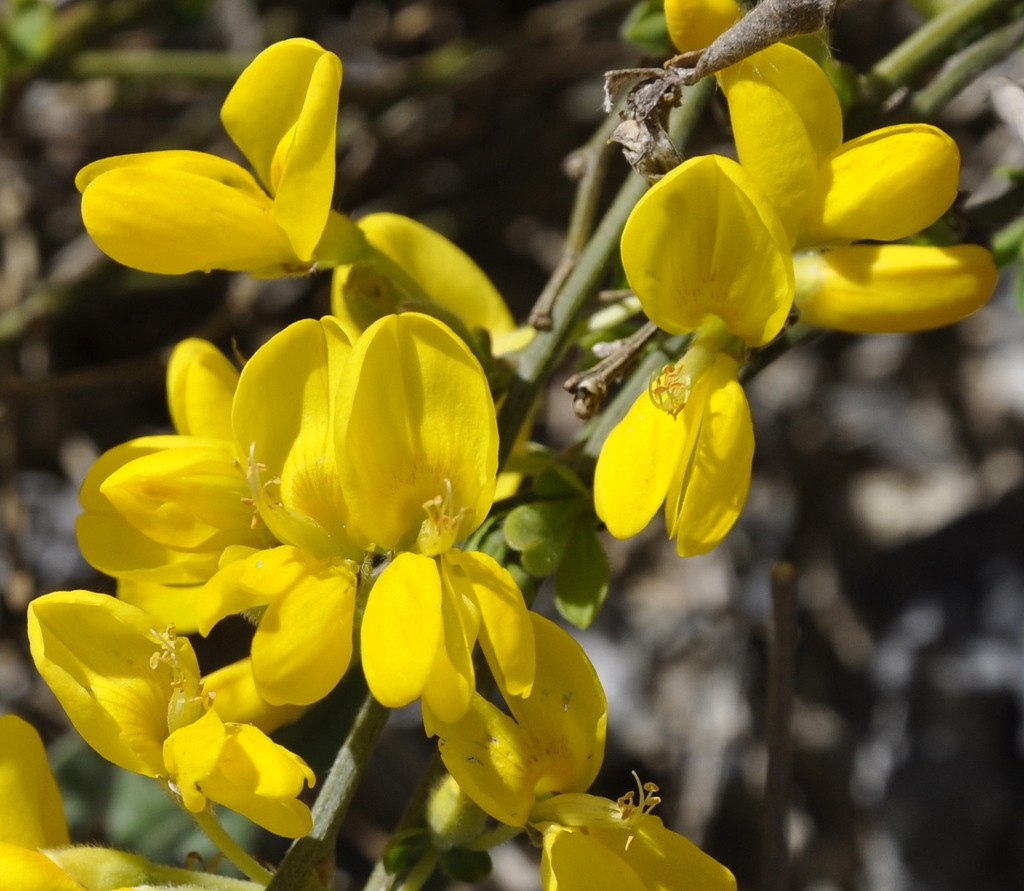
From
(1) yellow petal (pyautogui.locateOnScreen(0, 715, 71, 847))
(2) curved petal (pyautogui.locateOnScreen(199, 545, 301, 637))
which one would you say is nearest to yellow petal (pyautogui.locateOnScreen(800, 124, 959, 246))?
(2) curved petal (pyautogui.locateOnScreen(199, 545, 301, 637))

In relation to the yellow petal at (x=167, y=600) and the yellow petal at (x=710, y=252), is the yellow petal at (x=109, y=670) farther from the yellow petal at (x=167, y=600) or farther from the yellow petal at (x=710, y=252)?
the yellow petal at (x=710, y=252)

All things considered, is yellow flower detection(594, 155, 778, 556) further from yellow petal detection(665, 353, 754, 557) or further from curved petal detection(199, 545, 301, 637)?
curved petal detection(199, 545, 301, 637)

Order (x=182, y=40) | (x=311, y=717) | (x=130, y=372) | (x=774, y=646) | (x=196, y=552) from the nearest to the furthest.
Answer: (x=196, y=552) < (x=774, y=646) < (x=311, y=717) < (x=130, y=372) < (x=182, y=40)

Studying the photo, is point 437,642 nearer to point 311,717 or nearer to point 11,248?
point 311,717

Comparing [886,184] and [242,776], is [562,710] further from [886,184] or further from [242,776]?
[886,184]

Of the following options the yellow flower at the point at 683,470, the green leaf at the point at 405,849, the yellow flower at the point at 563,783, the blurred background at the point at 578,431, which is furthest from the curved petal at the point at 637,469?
the blurred background at the point at 578,431

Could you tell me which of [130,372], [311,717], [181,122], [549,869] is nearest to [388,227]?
[311,717]
